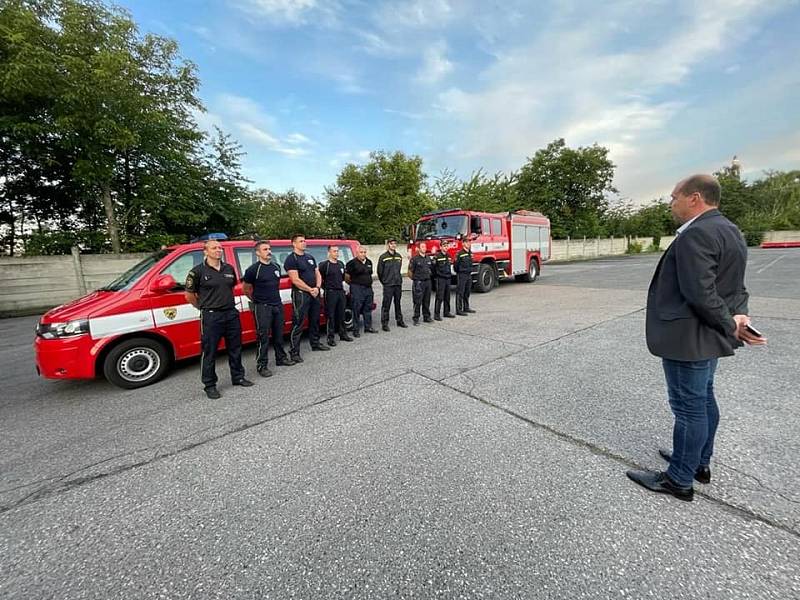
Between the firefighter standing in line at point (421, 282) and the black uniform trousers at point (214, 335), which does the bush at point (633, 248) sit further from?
the black uniform trousers at point (214, 335)

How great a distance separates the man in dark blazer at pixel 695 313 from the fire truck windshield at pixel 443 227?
8.15m

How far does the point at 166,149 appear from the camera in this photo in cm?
1163

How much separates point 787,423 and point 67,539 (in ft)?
16.8

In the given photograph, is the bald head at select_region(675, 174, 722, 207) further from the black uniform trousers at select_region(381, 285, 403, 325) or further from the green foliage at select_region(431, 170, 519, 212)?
the green foliage at select_region(431, 170, 519, 212)

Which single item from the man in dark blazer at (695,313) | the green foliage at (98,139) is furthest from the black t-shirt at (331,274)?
the green foliage at (98,139)

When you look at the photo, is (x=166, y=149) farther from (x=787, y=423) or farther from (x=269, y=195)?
(x=269, y=195)

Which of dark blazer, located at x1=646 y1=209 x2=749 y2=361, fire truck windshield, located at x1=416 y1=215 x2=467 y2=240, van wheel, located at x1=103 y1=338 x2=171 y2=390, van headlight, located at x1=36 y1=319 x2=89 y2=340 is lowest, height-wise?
van wheel, located at x1=103 y1=338 x2=171 y2=390

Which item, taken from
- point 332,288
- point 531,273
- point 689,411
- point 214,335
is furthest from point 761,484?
point 531,273

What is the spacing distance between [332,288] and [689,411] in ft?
15.5

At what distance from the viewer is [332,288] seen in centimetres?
569

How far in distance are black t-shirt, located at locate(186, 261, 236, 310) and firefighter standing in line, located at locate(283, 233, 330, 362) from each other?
4.12 ft

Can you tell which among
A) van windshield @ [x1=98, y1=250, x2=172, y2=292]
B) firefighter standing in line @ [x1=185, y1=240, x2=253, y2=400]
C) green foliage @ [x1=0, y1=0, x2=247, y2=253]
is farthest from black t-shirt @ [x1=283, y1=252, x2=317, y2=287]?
green foliage @ [x1=0, y1=0, x2=247, y2=253]

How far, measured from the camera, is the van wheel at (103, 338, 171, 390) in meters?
4.00

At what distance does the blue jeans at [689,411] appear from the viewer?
1918 mm
